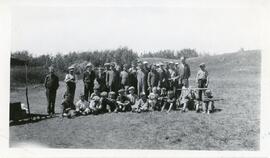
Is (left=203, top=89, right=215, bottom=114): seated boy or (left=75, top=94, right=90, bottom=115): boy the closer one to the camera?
(left=203, top=89, right=215, bottom=114): seated boy

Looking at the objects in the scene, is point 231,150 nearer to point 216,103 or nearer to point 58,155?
point 216,103

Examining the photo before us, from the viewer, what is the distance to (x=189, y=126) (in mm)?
4938

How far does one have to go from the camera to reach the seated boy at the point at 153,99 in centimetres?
508

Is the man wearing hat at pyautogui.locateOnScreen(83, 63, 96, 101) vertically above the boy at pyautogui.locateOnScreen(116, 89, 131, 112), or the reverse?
the man wearing hat at pyautogui.locateOnScreen(83, 63, 96, 101)

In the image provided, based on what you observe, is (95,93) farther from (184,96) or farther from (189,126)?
(189,126)

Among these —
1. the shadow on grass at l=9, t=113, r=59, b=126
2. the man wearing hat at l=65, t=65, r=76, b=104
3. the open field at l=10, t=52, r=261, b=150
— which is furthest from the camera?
the man wearing hat at l=65, t=65, r=76, b=104

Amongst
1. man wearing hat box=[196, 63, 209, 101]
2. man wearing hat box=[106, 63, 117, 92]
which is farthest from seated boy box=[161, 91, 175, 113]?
man wearing hat box=[106, 63, 117, 92]

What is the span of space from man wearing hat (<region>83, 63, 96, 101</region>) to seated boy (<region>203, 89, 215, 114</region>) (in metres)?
1.26

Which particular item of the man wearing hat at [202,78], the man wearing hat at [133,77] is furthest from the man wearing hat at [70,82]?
the man wearing hat at [202,78]

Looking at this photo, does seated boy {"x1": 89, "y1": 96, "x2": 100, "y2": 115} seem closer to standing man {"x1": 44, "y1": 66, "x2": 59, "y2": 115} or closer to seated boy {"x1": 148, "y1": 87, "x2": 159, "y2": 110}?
standing man {"x1": 44, "y1": 66, "x2": 59, "y2": 115}

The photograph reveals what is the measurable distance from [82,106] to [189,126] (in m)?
1.20

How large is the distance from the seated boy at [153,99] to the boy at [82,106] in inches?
27.4

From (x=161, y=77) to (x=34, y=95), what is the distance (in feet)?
4.64

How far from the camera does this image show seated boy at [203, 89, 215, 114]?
4.96 metres
